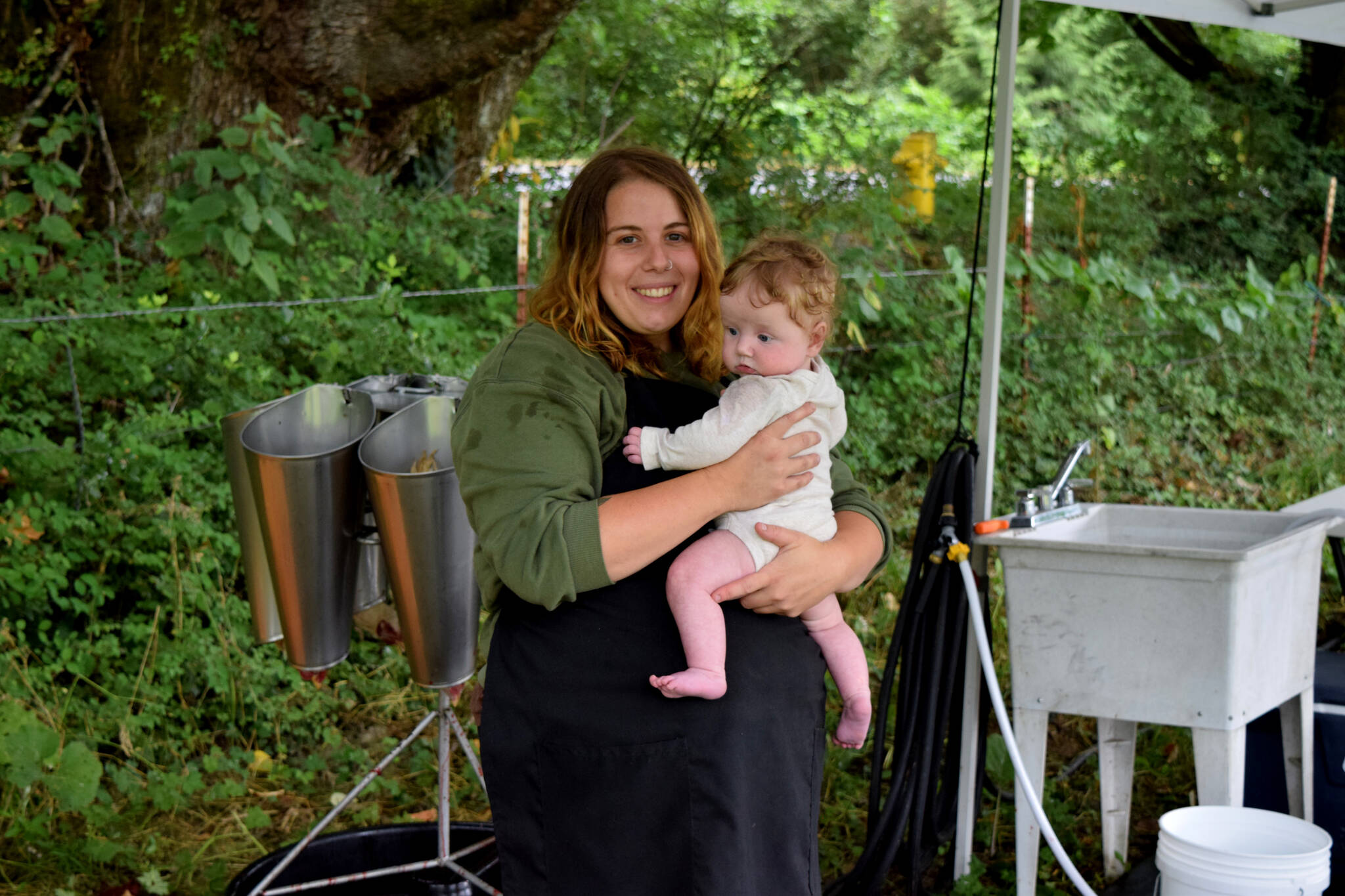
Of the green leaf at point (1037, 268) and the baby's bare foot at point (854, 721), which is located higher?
the green leaf at point (1037, 268)

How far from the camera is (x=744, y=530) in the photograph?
1843mm

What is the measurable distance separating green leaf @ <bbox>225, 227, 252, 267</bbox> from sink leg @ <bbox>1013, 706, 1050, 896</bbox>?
133 inches

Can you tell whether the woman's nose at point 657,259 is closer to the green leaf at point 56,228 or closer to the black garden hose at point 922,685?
the black garden hose at point 922,685

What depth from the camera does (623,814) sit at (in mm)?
1774

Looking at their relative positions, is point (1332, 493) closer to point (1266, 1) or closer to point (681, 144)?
point (1266, 1)

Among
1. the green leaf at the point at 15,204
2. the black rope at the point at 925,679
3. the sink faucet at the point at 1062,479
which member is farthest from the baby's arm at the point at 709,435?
the green leaf at the point at 15,204

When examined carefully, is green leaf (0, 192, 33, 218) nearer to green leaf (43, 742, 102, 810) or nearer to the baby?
green leaf (43, 742, 102, 810)

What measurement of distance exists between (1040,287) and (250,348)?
5.02 m

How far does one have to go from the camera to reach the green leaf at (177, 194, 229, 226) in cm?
490

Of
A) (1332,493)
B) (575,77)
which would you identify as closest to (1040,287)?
(575,77)

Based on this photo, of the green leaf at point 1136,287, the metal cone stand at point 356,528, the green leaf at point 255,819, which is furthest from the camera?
the green leaf at point 1136,287

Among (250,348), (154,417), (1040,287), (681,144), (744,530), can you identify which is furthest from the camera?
(681,144)

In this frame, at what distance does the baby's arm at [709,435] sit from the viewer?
1.83m

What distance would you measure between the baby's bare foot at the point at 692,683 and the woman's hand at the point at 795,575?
115 mm
